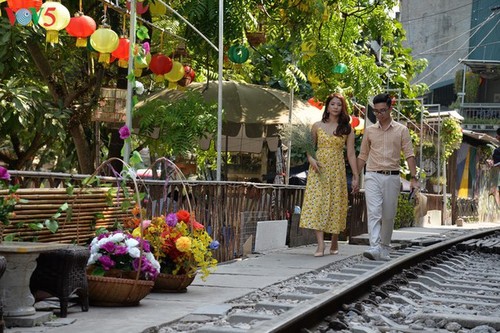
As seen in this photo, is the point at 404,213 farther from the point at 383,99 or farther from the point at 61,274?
the point at 61,274

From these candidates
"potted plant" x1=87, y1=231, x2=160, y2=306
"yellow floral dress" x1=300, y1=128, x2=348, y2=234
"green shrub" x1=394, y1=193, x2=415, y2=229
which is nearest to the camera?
"potted plant" x1=87, y1=231, x2=160, y2=306

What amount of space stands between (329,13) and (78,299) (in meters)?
9.74

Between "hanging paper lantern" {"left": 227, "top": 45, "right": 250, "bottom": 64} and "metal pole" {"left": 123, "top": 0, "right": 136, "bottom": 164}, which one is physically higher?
"hanging paper lantern" {"left": 227, "top": 45, "right": 250, "bottom": 64}

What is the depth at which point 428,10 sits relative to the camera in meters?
53.5

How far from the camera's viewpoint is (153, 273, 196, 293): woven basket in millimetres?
7992

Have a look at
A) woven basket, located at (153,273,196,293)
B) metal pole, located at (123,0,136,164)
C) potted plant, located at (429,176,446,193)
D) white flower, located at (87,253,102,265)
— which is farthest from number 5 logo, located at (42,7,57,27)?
potted plant, located at (429,176,446,193)

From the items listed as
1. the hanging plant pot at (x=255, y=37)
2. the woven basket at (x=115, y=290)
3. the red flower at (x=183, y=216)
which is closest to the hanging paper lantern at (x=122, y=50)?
the red flower at (x=183, y=216)

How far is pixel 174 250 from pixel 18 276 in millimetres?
2095

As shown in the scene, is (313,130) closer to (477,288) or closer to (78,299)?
(477,288)

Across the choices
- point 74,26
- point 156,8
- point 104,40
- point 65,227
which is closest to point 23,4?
point 74,26

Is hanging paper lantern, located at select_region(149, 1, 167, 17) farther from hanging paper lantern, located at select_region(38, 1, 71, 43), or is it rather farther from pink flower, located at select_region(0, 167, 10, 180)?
pink flower, located at select_region(0, 167, 10, 180)

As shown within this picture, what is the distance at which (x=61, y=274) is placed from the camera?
21.1 ft

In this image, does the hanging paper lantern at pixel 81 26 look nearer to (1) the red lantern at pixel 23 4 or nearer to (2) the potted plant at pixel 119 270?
(1) the red lantern at pixel 23 4

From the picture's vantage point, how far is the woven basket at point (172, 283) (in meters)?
7.99
